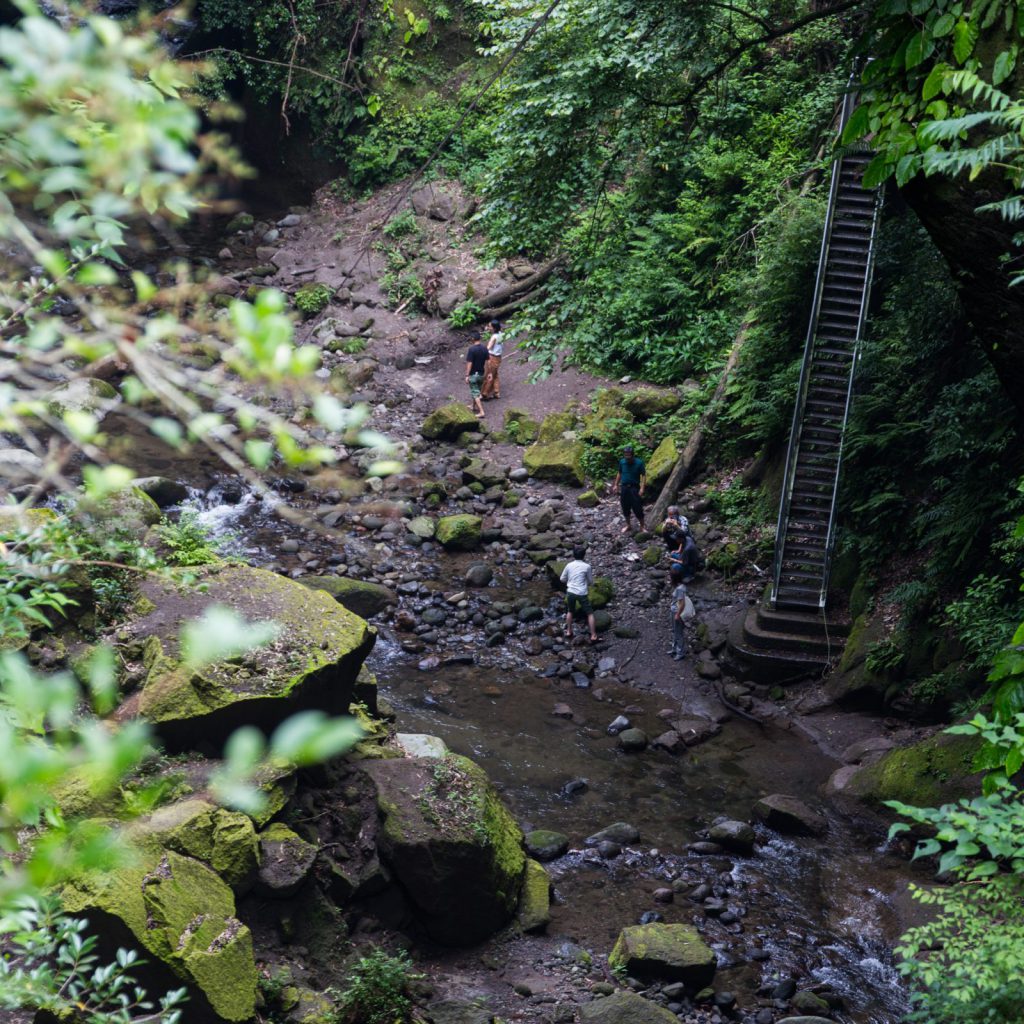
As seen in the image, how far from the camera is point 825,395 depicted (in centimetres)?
1328

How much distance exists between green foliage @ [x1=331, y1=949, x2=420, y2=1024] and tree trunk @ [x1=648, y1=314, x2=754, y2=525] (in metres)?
9.72

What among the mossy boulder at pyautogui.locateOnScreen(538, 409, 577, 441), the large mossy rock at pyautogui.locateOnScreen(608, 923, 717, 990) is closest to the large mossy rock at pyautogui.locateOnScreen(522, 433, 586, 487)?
the mossy boulder at pyautogui.locateOnScreen(538, 409, 577, 441)

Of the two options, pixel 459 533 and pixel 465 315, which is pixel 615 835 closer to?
pixel 459 533

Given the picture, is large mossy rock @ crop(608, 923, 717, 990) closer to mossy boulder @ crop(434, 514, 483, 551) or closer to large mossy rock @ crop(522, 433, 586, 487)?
mossy boulder @ crop(434, 514, 483, 551)

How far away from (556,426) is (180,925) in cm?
1288

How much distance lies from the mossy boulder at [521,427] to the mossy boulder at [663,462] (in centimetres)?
298

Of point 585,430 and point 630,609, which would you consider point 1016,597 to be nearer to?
point 630,609

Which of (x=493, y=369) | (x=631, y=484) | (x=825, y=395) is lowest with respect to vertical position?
(x=631, y=484)

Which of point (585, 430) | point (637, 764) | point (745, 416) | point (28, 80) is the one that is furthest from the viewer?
point (585, 430)

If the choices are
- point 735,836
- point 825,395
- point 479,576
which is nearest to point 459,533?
point 479,576

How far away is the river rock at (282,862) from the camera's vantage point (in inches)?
271

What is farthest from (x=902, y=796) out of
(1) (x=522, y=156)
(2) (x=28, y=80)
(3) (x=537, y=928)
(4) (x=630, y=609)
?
(2) (x=28, y=80)

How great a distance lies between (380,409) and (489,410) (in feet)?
7.64

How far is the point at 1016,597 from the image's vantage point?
928cm
